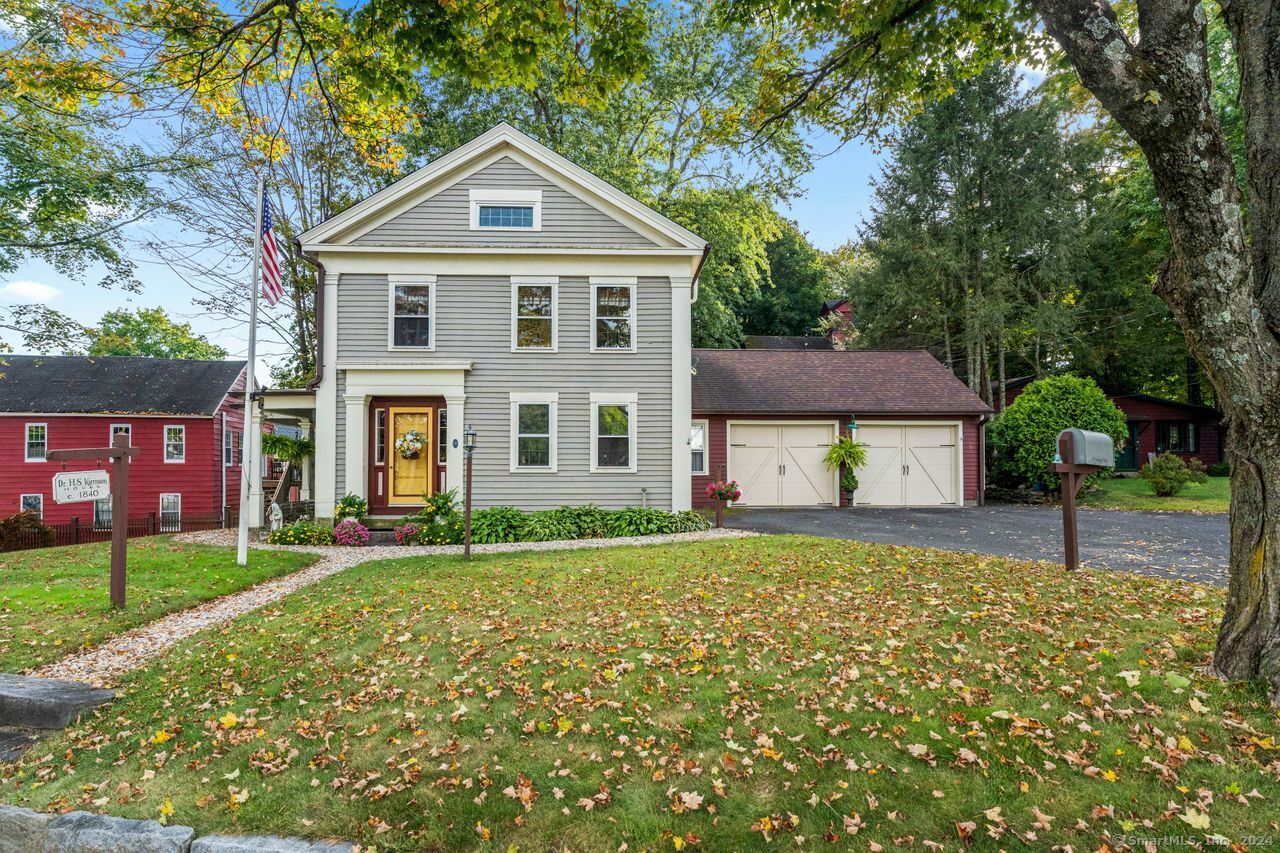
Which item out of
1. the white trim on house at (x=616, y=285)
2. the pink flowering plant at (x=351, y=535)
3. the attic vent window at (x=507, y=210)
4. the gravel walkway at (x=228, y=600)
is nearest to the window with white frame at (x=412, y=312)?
the attic vent window at (x=507, y=210)

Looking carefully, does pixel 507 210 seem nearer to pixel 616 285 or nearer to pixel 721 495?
pixel 616 285

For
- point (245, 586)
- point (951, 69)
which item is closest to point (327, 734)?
point (245, 586)

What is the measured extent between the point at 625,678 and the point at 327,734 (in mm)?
1948

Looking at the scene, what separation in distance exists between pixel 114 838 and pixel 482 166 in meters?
13.3

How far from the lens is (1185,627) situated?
182 inches

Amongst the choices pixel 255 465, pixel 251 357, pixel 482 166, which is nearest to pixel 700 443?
pixel 482 166

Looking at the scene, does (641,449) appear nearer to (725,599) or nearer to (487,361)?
(487,361)

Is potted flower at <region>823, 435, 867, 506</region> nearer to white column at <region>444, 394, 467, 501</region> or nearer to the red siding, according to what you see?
the red siding

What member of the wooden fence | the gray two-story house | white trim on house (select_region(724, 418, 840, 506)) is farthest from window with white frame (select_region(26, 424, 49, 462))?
white trim on house (select_region(724, 418, 840, 506))

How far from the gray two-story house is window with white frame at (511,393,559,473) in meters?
0.03

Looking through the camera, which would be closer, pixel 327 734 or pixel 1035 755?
pixel 1035 755

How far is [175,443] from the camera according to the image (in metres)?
22.3

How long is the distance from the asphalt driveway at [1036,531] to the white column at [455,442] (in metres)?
6.20

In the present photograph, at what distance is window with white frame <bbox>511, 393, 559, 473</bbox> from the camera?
13.3 m
